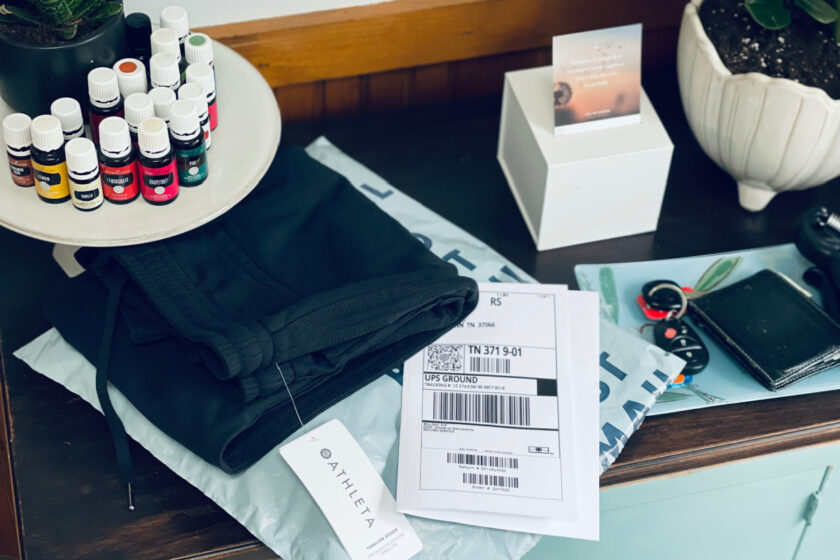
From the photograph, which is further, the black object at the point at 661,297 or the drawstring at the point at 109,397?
the black object at the point at 661,297

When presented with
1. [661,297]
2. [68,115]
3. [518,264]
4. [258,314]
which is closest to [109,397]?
[258,314]

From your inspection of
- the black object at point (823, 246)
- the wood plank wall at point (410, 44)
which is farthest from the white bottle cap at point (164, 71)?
the black object at point (823, 246)

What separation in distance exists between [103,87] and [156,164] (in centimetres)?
9

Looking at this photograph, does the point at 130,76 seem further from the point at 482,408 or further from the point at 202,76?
the point at 482,408

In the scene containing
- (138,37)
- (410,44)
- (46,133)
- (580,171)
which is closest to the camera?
(46,133)

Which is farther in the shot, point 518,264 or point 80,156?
point 518,264

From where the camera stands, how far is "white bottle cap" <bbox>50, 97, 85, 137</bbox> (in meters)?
0.89

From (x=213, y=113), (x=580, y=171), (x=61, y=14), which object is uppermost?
(x=61, y=14)

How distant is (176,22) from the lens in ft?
3.16

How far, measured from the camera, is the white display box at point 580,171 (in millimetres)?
1078

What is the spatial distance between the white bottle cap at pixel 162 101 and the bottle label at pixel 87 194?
0.28 ft

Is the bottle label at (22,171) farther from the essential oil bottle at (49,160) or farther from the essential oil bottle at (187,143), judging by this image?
the essential oil bottle at (187,143)

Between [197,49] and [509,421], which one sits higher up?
[197,49]

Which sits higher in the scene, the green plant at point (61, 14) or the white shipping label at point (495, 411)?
the green plant at point (61, 14)
